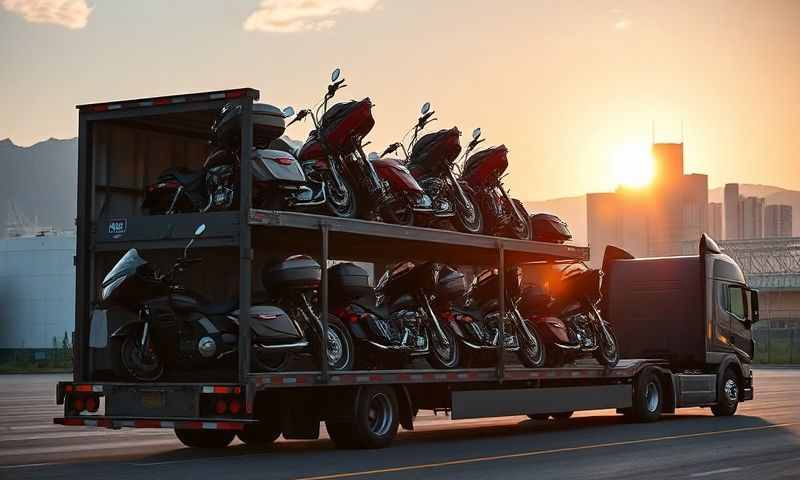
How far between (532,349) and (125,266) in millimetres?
7069

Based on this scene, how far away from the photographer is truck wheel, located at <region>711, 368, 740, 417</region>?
76.2 ft

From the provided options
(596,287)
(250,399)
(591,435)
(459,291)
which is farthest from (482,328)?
(250,399)

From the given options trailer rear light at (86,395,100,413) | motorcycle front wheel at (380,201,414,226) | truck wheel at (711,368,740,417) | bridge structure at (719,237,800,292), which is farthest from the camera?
bridge structure at (719,237,800,292)

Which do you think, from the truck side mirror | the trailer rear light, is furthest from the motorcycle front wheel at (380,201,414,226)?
the truck side mirror

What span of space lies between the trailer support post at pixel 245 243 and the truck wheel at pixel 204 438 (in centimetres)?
265

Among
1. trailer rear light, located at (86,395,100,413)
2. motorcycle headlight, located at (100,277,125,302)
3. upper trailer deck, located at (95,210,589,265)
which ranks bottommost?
trailer rear light, located at (86,395,100,413)

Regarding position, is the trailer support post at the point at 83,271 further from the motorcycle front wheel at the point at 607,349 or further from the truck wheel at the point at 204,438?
the motorcycle front wheel at the point at 607,349

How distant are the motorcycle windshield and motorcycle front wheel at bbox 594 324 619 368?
28.8 feet

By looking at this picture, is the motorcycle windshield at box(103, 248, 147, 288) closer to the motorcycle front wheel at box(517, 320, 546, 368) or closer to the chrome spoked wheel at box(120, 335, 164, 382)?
the chrome spoked wheel at box(120, 335, 164, 382)

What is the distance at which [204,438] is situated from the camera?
1633 cm

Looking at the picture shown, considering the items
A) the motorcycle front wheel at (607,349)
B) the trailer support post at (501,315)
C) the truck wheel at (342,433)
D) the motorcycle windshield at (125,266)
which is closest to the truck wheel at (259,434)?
the truck wheel at (342,433)

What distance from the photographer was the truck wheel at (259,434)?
16.3 m

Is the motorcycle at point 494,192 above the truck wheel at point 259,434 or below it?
above

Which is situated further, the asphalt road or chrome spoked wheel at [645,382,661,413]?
chrome spoked wheel at [645,382,661,413]
